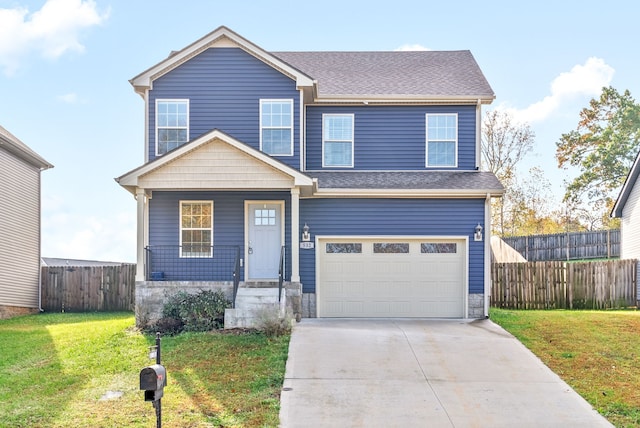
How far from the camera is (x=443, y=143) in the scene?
16641mm

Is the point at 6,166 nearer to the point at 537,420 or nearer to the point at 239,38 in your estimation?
the point at 239,38

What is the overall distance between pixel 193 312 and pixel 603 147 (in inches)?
1014

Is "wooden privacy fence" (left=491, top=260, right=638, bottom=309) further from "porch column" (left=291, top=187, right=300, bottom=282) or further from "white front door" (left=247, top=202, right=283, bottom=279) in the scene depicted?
"porch column" (left=291, top=187, right=300, bottom=282)

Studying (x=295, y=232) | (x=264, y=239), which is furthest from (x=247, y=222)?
(x=295, y=232)

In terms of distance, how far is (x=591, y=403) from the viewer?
31.2ft

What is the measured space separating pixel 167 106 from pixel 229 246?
391cm

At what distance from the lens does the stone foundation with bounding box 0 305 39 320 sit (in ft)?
61.6

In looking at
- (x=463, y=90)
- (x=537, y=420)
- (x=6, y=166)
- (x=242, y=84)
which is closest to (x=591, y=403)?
(x=537, y=420)

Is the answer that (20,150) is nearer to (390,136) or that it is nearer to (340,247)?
(340,247)

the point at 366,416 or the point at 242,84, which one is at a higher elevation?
the point at 242,84

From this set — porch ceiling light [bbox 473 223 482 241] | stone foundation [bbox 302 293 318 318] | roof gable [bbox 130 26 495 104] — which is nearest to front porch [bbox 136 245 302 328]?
stone foundation [bbox 302 293 318 318]

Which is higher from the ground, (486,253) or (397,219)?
(397,219)

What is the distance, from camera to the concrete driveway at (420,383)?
880cm

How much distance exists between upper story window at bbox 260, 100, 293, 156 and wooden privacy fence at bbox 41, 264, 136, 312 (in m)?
7.52
